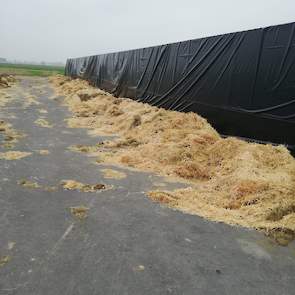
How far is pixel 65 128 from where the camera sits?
11.0m

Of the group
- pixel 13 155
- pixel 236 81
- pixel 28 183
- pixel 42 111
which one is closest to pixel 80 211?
pixel 28 183

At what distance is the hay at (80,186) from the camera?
5.48 metres

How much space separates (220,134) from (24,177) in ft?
16.3

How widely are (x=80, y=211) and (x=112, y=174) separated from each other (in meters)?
1.78

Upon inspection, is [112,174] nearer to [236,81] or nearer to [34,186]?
[34,186]

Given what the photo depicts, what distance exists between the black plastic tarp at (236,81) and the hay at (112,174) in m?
3.16

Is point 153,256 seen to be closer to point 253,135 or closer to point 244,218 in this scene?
point 244,218

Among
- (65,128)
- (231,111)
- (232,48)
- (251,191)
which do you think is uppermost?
(232,48)

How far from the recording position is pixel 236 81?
8.55m

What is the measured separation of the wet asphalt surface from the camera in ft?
10.3

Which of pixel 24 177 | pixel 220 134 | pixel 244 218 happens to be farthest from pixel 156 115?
pixel 244 218

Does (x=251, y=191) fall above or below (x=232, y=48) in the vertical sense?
below

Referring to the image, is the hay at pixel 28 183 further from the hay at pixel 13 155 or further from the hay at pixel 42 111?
Result: the hay at pixel 42 111

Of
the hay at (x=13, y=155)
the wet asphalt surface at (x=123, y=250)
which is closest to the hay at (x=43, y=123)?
the hay at (x=13, y=155)
